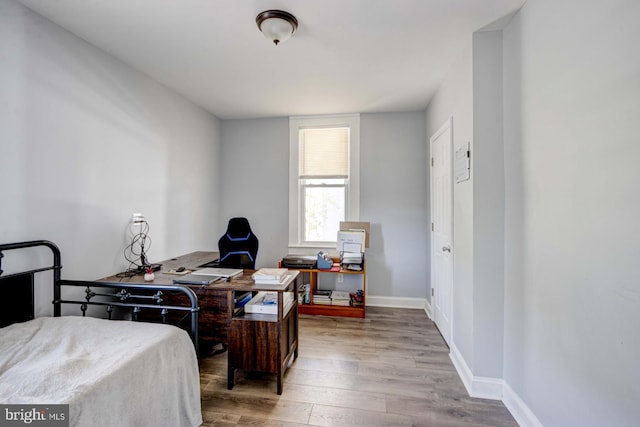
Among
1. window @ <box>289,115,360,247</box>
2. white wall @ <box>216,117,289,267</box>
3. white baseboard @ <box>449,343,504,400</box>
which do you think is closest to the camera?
white baseboard @ <box>449,343,504,400</box>

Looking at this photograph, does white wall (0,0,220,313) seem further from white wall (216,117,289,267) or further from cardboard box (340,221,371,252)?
cardboard box (340,221,371,252)

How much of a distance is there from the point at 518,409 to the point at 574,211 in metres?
1.31

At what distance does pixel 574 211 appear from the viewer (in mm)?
1337

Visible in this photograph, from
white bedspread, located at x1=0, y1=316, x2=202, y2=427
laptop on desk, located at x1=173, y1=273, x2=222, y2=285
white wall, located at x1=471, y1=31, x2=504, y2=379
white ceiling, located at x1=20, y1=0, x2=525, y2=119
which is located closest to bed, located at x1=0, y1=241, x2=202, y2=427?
white bedspread, located at x1=0, y1=316, x2=202, y2=427

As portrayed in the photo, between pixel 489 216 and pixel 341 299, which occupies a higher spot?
pixel 489 216

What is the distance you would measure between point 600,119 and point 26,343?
9.28 feet

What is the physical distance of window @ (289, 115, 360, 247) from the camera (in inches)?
154

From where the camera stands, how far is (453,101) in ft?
8.23

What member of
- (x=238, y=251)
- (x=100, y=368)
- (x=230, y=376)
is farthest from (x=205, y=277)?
(x=100, y=368)

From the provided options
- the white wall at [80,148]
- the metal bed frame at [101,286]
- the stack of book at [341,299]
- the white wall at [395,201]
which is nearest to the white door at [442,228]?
the white wall at [395,201]

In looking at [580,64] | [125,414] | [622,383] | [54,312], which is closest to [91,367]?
[125,414]

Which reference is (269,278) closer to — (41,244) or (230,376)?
(230,376)

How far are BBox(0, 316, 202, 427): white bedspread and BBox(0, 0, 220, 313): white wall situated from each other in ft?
2.14

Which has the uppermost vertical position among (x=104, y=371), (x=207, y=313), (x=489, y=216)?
(x=489, y=216)
